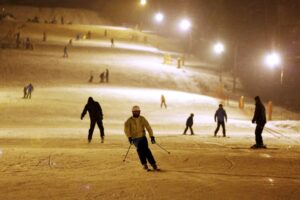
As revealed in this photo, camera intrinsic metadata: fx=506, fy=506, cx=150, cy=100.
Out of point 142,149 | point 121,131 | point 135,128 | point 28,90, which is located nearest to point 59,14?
point 28,90

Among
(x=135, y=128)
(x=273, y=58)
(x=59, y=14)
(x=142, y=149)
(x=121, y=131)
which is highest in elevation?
(x=59, y=14)

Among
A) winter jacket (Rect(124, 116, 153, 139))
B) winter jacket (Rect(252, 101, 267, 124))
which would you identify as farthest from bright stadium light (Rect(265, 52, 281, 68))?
winter jacket (Rect(124, 116, 153, 139))

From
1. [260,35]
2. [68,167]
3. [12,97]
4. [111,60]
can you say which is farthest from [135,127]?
[260,35]

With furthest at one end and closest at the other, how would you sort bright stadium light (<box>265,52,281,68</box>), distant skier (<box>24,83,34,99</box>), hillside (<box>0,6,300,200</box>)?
bright stadium light (<box>265,52,281,68</box>) → distant skier (<box>24,83,34,99</box>) → hillside (<box>0,6,300,200</box>)

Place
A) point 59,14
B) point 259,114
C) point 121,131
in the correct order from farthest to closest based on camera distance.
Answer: point 59,14 → point 121,131 → point 259,114

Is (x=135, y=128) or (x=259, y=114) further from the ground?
(x=259, y=114)

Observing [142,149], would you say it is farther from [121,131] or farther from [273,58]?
[273,58]

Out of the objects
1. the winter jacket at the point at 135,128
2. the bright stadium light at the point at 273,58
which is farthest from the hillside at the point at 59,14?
the winter jacket at the point at 135,128

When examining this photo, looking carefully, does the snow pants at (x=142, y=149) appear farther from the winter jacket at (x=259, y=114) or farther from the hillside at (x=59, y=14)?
the hillside at (x=59, y=14)

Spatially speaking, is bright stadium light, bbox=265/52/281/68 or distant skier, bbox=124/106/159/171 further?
bright stadium light, bbox=265/52/281/68

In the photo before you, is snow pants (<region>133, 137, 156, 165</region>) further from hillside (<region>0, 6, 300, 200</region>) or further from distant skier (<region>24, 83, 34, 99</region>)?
distant skier (<region>24, 83, 34, 99</region>)

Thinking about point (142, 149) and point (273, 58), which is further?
point (273, 58)

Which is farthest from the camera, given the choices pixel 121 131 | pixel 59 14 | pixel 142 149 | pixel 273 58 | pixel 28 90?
pixel 59 14

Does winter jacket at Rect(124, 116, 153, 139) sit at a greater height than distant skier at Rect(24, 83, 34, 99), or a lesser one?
lesser
